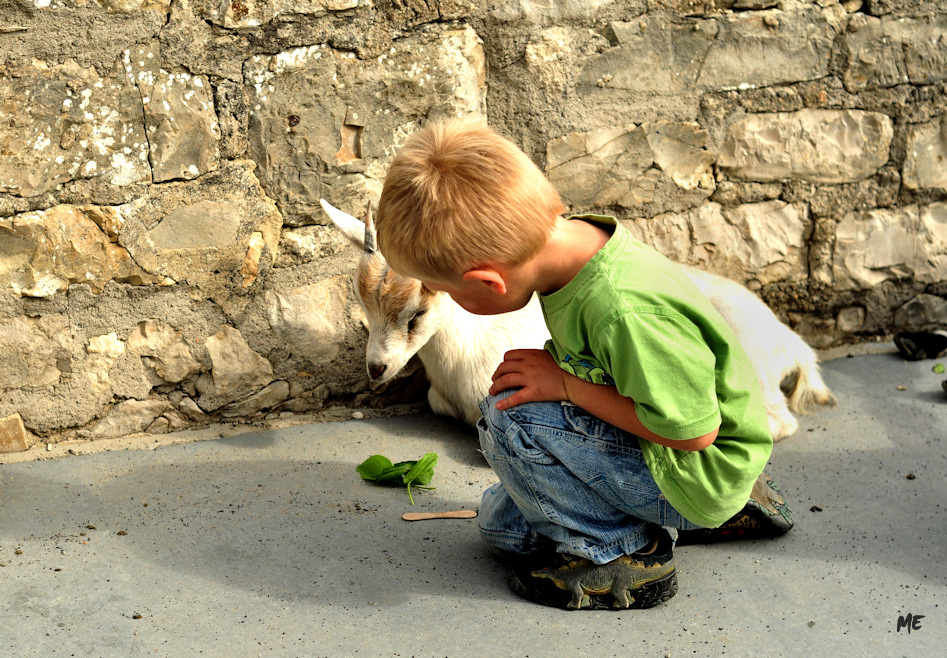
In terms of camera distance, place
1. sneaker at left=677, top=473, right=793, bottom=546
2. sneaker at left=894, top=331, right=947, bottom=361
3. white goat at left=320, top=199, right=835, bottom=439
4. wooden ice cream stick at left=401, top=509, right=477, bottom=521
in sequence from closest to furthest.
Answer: sneaker at left=677, top=473, right=793, bottom=546 → wooden ice cream stick at left=401, top=509, right=477, bottom=521 → white goat at left=320, top=199, right=835, bottom=439 → sneaker at left=894, top=331, right=947, bottom=361

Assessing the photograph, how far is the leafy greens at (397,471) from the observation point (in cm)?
299

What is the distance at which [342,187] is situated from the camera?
3.36 m

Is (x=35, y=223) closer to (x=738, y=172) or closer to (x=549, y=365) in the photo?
(x=549, y=365)

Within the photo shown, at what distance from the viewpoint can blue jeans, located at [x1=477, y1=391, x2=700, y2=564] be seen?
2.20 metres

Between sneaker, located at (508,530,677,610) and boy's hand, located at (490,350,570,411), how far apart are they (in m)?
0.45

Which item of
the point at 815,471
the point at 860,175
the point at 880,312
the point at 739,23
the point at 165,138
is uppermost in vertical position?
the point at 739,23

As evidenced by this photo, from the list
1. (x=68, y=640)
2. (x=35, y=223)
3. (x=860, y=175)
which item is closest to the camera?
(x=68, y=640)

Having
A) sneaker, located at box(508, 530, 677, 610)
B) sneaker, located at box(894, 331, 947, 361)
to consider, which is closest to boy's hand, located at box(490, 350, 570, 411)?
sneaker, located at box(508, 530, 677, 610)

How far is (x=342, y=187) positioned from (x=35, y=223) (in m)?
1.10

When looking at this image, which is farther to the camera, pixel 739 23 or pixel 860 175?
pixel 860 175

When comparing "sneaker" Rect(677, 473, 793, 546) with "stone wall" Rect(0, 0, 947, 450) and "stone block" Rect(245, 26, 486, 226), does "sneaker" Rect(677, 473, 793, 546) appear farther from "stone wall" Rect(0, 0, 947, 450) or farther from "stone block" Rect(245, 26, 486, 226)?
"stone block" Rect(245, 26, 486, 226)

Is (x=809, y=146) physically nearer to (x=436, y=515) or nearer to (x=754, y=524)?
(x=754, y=524)

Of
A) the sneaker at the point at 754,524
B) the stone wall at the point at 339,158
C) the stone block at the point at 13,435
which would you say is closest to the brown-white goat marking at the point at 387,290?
the stone wall at the point at 339,158

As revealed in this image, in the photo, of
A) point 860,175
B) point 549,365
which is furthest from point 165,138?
point 860,175
